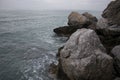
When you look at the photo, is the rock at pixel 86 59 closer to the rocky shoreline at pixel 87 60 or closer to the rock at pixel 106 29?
the rocky shoreline at pixel 87 60

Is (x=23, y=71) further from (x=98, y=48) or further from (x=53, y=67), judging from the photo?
(x=98, y=48)

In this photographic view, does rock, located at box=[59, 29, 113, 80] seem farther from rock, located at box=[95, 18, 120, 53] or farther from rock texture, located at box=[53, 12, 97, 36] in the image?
rock texture, located at box=[53, 12, 97, 36]

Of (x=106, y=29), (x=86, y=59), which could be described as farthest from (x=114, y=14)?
(x=86, y=59)

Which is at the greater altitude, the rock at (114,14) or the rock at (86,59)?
the rock at (114,14)

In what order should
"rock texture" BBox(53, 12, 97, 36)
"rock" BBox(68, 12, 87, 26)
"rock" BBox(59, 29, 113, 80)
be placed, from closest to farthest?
"rock" BBox(59, 29, 113, 80) → "rock texture" BBox(53, 12, 97, 36) → "rock" BBox(68, 12, 87, 26)

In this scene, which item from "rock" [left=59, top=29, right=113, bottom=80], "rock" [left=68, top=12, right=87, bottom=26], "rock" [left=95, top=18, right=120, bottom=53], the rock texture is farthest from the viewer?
"rock" [left=68, top=12, right=87, bottom=26]

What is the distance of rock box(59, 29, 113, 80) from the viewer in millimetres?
10234

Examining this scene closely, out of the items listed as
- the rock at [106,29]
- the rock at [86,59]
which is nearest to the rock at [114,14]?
the rock at [106,29]

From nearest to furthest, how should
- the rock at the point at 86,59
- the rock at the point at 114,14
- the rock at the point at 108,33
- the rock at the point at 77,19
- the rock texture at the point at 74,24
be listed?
the rock at the point at 86,59 < the rock at the point at 108,33 < the rock at the point at 114,14 < the rock texture at the point at 74,24 < the rock at the point at 77,19

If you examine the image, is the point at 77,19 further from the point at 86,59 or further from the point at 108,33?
the point at 86,59

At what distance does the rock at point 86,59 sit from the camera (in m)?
10.2

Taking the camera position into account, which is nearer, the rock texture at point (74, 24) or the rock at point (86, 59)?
the rock at point (86, 59)

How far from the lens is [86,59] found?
10.4 m

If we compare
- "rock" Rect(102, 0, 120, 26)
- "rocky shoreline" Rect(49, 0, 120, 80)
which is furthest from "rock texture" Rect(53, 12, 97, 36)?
"rocky shoreline" Rect(49, 0, 120, 80)
